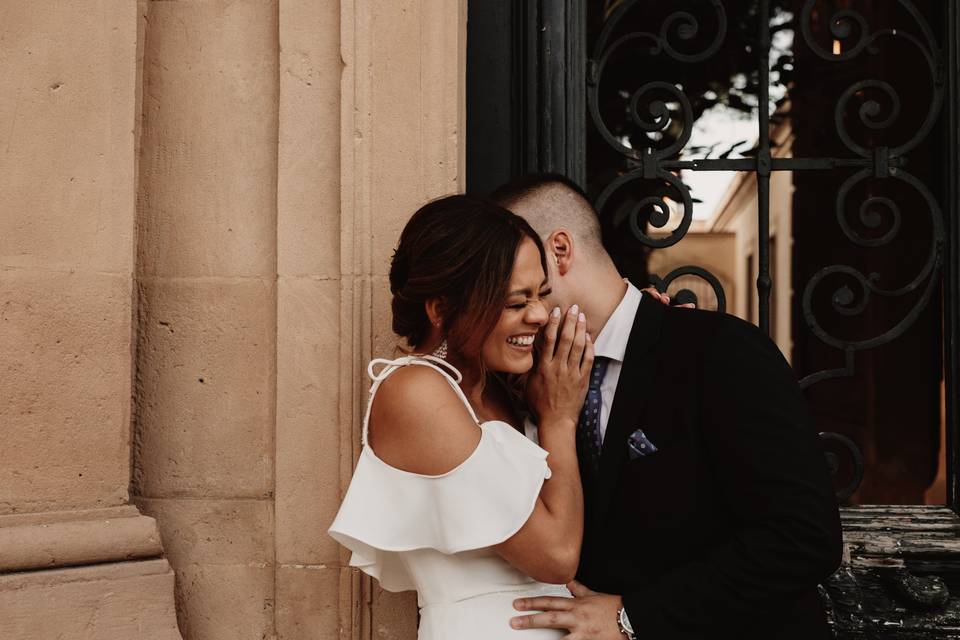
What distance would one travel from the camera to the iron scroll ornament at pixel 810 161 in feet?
9.52

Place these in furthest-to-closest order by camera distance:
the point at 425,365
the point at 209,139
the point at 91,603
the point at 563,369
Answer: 1. the point at 209,139
2. the point at 91,603
3. the point at 563,369
4. the point at 425,365

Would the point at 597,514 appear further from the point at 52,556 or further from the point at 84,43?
the point at 84,43

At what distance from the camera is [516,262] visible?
210cm

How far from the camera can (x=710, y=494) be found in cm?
208

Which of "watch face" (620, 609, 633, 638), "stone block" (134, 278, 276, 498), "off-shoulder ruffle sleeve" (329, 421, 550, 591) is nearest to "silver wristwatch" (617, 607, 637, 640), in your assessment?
"watch face" (620, 609, 633, 638)

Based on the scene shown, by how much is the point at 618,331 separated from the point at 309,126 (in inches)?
44.8

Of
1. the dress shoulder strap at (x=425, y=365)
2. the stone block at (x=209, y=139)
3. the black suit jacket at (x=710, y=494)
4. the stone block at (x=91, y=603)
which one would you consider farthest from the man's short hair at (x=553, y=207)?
the stone block at (x=91, y=603)

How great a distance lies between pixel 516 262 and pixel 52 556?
1.46m

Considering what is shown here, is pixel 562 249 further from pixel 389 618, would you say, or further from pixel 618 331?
pixel 389 618

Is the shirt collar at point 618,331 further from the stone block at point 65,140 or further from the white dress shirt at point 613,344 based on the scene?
the stone block at point 65,140

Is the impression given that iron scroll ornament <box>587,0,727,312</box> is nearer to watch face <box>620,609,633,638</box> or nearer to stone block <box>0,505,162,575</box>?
watch face <box>620,609,633,638</box>

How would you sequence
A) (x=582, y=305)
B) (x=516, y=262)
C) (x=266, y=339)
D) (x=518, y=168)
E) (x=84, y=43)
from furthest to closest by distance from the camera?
(x=518, y=168) → (x=266, y=339) → (x=84, y=43) → (x=582, y=305) → (x=516, y=262)

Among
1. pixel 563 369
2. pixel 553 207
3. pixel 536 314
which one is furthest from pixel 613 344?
pixel 553 207

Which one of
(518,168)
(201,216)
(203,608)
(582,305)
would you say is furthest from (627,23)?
(203,608)
